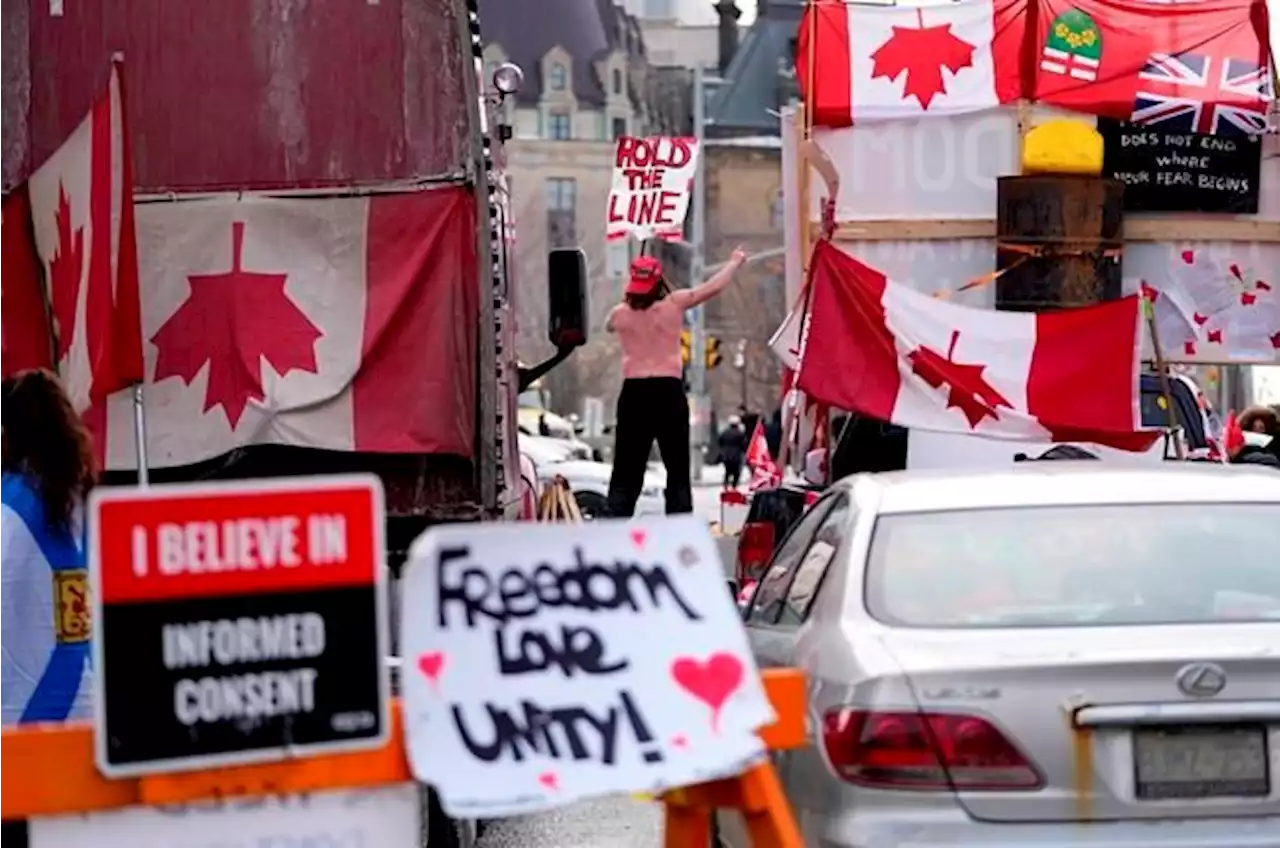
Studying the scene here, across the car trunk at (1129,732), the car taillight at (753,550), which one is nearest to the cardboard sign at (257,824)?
the car trunk at (1129,732)

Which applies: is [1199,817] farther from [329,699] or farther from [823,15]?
[823,15]

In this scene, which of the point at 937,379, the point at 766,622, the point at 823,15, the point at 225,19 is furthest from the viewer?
the point at 823,15

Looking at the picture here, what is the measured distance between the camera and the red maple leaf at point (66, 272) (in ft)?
24.8

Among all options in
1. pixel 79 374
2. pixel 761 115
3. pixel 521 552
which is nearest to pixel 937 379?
pixel 79 374

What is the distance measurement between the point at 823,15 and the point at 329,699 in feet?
33.9

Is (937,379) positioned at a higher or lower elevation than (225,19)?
lower

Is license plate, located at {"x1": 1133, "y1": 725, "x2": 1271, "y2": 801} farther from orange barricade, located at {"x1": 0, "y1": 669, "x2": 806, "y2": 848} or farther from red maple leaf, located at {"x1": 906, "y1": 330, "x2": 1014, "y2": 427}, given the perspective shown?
red maple leaf, located at {"x1": 906, "y1": 330, "x2": 1014, "y2": 427}

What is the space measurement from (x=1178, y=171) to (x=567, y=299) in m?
4.22

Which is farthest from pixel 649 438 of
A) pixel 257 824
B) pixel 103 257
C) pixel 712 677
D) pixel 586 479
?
pixel 586 479

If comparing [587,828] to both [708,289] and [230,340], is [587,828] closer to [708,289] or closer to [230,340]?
[230,340]

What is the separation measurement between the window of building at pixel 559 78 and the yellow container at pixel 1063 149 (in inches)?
3535

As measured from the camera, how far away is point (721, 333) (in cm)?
8712

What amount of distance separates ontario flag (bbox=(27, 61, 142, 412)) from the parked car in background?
7.96 feet

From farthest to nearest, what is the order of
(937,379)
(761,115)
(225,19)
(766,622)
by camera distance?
(761,115) → (937,379) → (225,19) → (766,622)
